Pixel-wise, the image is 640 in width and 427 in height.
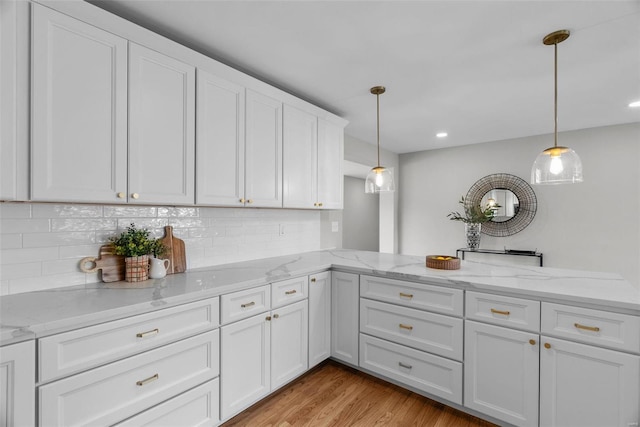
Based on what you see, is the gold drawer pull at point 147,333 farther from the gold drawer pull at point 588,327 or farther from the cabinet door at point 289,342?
the gold drawer pull at point 588,327

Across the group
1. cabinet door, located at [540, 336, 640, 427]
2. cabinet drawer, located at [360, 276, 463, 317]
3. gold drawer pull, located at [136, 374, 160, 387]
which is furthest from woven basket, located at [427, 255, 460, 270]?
gold drawer pull, located at [136, 374, 160, 387]

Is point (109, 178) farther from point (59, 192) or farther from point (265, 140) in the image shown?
point (265, 140)

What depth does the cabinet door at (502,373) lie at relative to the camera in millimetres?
1723

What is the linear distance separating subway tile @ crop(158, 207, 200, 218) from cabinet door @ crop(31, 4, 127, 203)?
19.3 inches

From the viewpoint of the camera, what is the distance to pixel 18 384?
110 centimetres

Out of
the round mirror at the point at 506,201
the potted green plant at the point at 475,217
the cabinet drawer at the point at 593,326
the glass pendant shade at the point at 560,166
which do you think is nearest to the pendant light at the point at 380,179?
the glass pendant shade at the point at 560,166

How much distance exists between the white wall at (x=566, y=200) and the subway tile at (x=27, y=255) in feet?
15.5

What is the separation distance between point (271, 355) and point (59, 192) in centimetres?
152

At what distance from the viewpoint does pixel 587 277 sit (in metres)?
2.00

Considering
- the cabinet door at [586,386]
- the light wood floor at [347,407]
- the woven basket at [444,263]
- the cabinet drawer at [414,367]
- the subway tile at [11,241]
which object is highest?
the subway tile at [11,241]

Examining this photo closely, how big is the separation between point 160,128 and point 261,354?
1.54 m

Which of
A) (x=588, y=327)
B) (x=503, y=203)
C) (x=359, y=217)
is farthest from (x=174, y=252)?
(x=359, y=217)

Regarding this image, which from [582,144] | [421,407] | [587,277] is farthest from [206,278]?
[582,144]

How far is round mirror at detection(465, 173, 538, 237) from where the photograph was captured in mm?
4246
